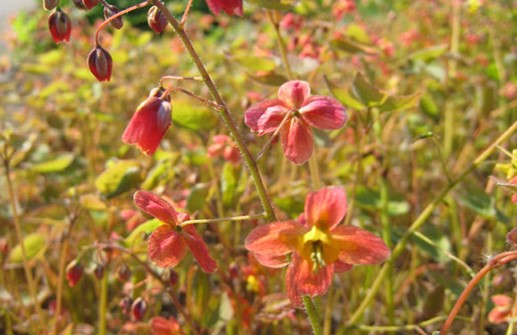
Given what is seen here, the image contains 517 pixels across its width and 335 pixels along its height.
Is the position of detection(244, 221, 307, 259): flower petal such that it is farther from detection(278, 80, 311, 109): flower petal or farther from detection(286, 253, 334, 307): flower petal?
detection(278, 80, 311, 109): flower petal

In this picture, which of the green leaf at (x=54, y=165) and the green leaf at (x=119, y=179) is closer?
the green leaf at (x=119, y=179)

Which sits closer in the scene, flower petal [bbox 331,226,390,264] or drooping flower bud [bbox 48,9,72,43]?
flower petal [bbox 331,226,390,264]

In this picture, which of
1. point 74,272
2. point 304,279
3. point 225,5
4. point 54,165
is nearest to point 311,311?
point 304,279

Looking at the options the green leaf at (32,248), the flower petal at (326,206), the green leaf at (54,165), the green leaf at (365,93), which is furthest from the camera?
the green leaf at (54,165)

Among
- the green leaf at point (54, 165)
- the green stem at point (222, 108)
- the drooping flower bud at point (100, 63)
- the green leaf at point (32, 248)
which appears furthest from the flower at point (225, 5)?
the green leaf at point (54, 165)

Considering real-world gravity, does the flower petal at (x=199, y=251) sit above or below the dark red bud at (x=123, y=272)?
above

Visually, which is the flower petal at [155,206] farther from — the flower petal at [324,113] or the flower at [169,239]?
the flower petal at [324,113]

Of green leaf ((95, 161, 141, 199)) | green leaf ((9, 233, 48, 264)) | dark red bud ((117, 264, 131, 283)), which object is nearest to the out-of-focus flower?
green leaf ((95, 161, 141, 199))
